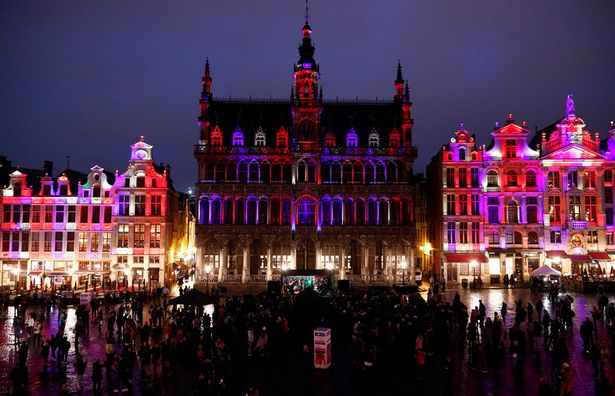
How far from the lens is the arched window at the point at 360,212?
61.9 metres

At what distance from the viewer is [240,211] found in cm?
6222

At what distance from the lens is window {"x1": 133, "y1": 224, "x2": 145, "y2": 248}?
5944cm

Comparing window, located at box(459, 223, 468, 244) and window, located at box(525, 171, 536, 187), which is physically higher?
window, located at box(525, 171, 536, 187)

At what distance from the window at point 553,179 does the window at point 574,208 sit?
7.03 feet

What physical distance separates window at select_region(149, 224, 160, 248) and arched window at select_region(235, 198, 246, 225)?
886 cm

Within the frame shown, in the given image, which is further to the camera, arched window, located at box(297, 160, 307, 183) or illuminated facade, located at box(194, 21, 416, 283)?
arched window, located at box(297, 160, 307, 183)

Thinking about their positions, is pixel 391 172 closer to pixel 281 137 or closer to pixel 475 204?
pixel 475 204

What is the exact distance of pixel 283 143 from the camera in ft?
206

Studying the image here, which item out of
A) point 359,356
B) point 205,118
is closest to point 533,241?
point 205,118

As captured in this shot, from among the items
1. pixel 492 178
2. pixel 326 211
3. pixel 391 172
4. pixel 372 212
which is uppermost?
pixel 391 172

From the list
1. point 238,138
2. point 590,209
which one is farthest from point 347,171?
point 590,209

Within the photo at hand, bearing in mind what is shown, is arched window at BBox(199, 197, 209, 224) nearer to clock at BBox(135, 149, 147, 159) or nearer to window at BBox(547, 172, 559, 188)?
clock at BBox(135, 149, 147, 159)

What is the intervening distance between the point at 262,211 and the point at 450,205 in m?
21.3

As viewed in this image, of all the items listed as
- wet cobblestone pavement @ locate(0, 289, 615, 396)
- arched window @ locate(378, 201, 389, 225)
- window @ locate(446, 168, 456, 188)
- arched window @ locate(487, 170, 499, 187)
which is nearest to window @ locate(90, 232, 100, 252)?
arched window @ locate(378, 201, 389, 225)
